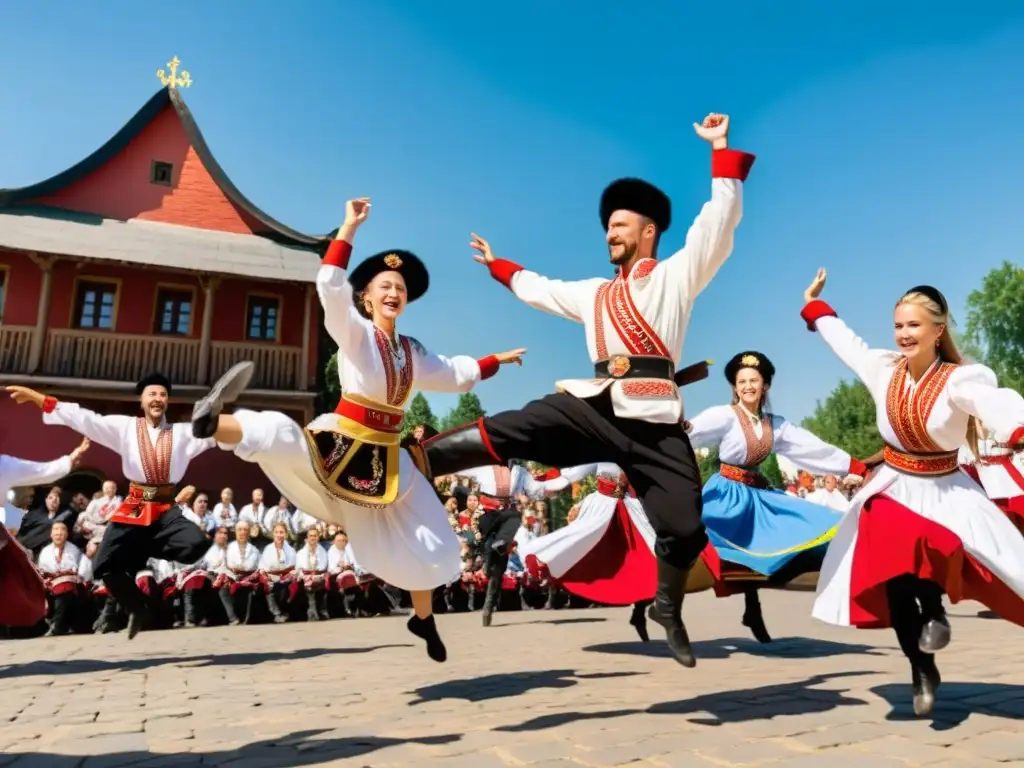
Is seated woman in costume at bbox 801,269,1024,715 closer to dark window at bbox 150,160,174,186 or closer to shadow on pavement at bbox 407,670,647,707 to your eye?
shadow on pavement at bbox 407,670,647,707

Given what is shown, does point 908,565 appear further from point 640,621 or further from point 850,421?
point 850,421

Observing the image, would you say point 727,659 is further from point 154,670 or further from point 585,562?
point 154,670

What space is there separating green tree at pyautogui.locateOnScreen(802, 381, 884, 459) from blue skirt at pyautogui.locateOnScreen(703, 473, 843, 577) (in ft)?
116

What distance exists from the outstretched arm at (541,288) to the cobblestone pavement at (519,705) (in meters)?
1.99

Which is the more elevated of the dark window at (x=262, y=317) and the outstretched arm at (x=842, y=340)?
the dark window at (x=262, y=317)

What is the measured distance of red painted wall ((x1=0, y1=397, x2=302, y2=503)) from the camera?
1692 centimetres

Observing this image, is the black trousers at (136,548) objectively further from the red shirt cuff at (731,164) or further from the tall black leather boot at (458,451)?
the red shirt cuff at (731,164)

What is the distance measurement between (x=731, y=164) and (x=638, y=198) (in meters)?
0.53

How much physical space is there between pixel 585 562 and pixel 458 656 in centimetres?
126

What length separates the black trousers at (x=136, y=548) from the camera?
6508 millimetres

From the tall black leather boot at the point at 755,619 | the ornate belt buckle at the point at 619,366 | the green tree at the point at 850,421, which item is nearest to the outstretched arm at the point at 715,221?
the ornate belt buckle at the point at 619,366

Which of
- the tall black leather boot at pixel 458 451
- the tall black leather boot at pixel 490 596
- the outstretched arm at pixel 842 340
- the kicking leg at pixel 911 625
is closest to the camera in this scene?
the kicking leg at pixel 911 625

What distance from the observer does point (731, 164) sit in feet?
12.3

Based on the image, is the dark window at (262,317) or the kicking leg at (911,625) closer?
the kicking leg at (911,625)
